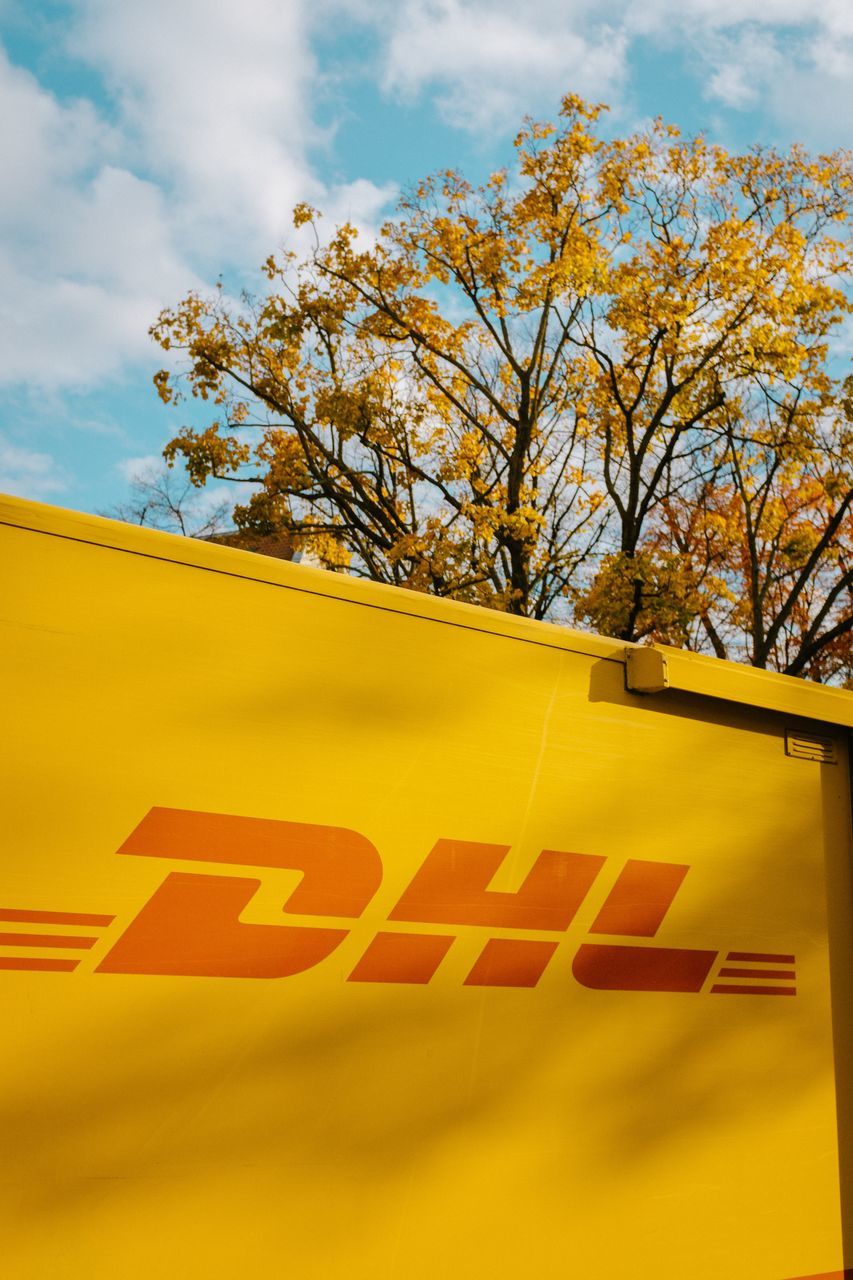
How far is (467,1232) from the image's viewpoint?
214 cm

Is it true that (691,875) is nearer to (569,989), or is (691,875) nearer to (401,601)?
(569,989)

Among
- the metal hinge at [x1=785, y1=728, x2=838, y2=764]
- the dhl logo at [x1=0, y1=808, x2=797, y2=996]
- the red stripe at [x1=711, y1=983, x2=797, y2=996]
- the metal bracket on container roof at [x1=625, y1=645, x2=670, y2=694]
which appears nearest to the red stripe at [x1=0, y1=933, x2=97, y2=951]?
the dhl logo at [x1=0, y1=808, x2=797, y2=996]

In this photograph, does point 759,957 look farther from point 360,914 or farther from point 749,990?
point 360,914

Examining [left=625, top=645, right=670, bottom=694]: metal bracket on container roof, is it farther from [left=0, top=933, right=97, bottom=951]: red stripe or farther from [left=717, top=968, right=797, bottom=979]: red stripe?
[left=0, top=933, right=97, bottom=951]: red stripe

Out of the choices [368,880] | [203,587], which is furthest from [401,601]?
[368,880]

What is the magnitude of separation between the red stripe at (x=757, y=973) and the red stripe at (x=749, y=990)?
0.03 m

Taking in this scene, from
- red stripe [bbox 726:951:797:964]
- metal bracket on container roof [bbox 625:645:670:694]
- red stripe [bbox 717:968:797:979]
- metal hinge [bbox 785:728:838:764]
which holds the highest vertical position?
metal bracket on container roof [bbox 625:645:670:694]

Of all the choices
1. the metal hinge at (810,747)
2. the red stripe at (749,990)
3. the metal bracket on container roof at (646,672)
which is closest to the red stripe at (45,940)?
the metal bracket on container roof at (646,672)

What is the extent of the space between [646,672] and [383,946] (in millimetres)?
1082

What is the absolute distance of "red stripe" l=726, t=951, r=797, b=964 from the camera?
2725mm

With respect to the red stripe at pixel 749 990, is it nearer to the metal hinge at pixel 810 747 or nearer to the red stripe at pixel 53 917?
the metal hinge at pixel 810 747

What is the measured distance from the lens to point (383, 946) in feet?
7.02

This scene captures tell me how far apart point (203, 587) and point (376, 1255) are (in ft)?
4.86

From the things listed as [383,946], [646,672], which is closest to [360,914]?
[383,946]
